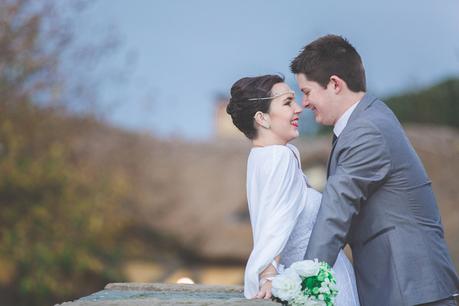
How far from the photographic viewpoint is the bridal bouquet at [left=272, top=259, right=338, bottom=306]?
314cm

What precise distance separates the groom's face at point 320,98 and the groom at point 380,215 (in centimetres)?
5

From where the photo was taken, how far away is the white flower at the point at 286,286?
3131 millimetres

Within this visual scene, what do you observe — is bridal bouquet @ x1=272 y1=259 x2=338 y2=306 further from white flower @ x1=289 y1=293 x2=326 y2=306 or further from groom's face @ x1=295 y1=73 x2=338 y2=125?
groom's face @ x1=295 y1=73 x2=338 y2=125

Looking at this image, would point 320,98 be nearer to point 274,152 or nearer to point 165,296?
point 274,152

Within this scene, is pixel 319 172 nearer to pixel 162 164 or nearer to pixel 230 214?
pixel 230 214

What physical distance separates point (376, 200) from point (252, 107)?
2.25ft

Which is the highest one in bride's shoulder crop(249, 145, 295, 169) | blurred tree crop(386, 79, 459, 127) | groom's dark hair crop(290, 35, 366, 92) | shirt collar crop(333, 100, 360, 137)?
blurred tree crop(386, 79, 459, 127)

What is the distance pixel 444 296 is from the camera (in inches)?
138

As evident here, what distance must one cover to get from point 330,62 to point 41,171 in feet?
22.6

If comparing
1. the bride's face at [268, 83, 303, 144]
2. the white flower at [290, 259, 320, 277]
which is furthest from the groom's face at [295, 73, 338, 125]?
the white flower at [290, 259, 320, 277]

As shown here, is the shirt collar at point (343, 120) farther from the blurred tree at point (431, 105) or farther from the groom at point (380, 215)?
the blurred tree at point (431, 105)

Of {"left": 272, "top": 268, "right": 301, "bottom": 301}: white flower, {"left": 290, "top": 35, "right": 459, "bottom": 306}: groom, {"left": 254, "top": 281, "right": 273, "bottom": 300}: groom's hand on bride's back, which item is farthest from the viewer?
{"left": 290, "top": 35, "right": 459, "bottom": 306}: groom

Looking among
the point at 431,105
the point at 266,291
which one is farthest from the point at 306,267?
the point at 431,105

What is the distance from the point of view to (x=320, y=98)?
12.3 feet
